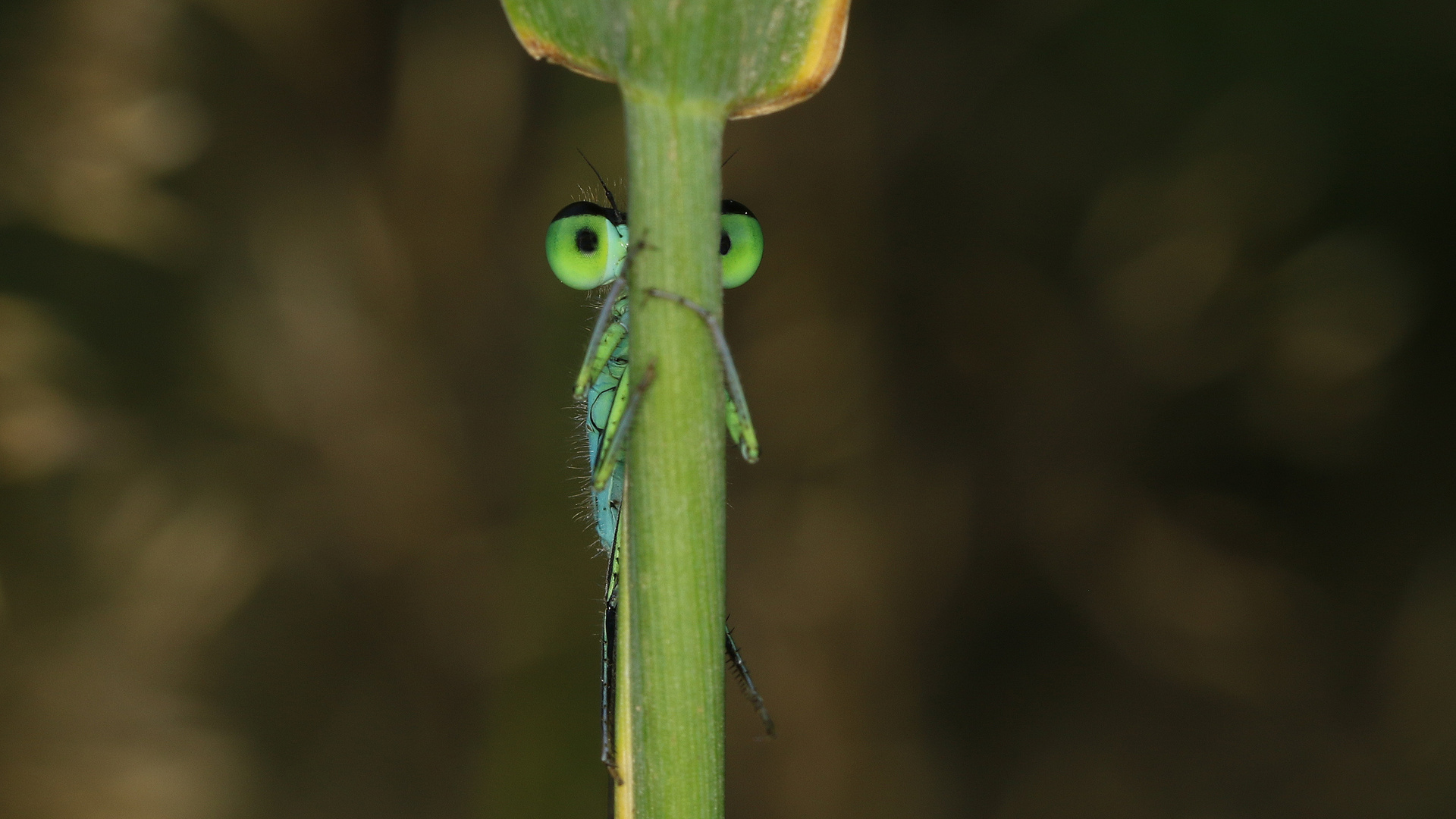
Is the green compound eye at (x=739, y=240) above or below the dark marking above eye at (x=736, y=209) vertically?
below

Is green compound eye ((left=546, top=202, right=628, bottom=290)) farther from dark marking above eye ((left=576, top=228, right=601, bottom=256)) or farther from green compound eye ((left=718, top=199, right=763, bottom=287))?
green compound eye ((left=718, top=199, right=763, bottom=287))

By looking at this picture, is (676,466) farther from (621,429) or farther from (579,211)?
(579,211)

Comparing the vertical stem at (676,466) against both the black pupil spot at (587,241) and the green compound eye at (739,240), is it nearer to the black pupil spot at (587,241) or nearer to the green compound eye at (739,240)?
the black pupil spot at (587,241)

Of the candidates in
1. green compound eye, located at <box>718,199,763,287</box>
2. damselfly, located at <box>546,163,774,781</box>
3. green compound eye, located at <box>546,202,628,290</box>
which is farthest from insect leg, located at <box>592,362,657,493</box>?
green compound eye, located at <box>718,199,763,287</box>

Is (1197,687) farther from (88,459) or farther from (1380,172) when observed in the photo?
(88,459)

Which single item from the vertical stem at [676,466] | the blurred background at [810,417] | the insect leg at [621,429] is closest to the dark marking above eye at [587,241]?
the insect leg at [621,429]

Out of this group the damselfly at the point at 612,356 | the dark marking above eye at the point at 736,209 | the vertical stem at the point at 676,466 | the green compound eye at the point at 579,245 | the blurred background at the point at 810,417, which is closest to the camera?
the vertical stem at the point at 676,466
